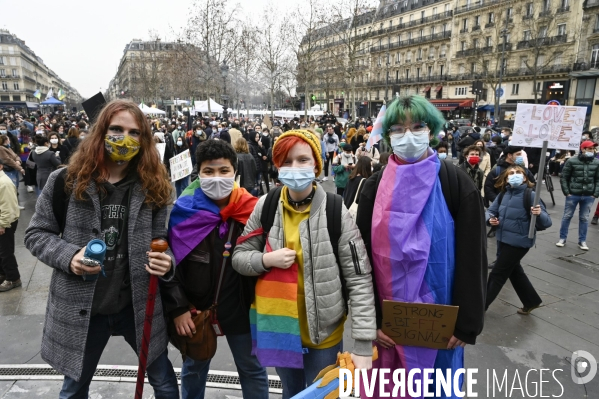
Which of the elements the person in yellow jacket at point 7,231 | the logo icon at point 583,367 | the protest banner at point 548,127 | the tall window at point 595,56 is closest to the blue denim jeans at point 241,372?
the logo icon at point 583,367

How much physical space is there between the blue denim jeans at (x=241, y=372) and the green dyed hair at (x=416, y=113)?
155 centimetres

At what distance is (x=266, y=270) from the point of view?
1.96 meters

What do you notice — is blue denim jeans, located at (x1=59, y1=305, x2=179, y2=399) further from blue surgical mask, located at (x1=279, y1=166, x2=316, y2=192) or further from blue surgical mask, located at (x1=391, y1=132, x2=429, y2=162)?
blue surgical mask, located at (x1=391, y1=132, x2=429, y2=162)

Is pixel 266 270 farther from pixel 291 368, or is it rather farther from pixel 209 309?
pixel 291 368

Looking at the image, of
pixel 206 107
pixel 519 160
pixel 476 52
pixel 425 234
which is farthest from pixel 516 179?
pixel 476 52

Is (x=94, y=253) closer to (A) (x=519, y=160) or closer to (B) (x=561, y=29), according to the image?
(A) (x=519, y=160)

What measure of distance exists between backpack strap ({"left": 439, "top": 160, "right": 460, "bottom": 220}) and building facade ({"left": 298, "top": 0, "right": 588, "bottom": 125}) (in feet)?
92.9

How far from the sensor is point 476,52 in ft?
139

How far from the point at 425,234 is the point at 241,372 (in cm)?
145

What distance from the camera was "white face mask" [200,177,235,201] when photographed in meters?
2.24

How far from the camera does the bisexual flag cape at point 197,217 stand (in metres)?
2.12

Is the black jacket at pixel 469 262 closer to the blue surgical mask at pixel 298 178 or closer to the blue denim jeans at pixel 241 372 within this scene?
the blue surgical mask at pixel 298 178

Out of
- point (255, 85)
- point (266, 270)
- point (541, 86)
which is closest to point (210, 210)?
point (266, 270)

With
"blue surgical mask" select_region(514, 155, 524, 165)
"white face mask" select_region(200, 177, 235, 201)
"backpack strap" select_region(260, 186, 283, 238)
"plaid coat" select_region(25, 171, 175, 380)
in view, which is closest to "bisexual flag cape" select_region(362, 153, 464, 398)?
"backpack strap" select_region(260, 186, 283, 238)
